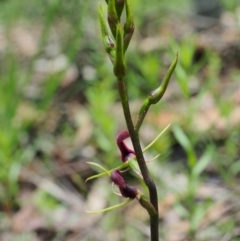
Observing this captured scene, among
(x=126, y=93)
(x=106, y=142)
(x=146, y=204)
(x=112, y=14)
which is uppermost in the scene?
(x=112, y=14)

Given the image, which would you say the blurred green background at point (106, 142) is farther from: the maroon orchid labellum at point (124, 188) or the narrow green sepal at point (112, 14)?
the narrow green sepal at point (112, 14)

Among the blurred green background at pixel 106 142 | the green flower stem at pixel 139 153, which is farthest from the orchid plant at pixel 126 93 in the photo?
the blurred green background at pixel 106 142

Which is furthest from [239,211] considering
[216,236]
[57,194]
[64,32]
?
[64,32]

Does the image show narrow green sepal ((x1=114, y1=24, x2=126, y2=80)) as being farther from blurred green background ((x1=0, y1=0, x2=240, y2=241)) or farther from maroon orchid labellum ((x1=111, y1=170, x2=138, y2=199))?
blurred green background ((x1=0, y1=0, x2=240, y2=241))

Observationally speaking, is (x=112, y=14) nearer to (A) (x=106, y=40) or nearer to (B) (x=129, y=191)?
(A) (x=106, y=40)

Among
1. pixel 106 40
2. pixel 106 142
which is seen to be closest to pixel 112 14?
pixel 106 40

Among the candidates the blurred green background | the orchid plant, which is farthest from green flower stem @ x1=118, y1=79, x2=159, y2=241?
the blurred green background

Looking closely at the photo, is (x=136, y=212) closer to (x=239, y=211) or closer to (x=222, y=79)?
(x=239, y=211)
